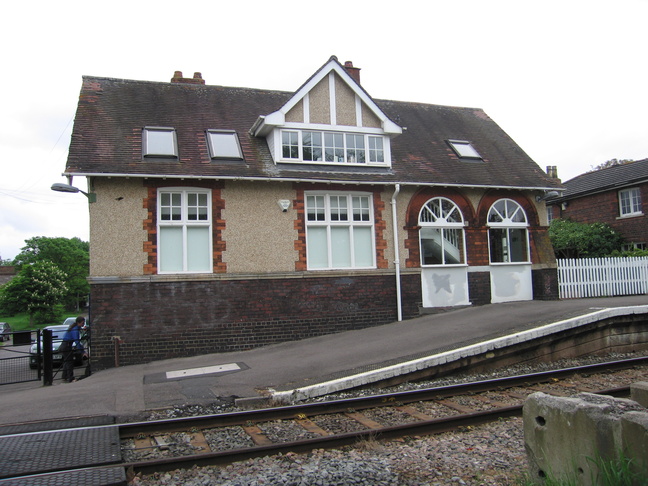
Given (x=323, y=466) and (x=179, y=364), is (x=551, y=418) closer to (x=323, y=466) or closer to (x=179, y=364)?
(x=323, y=466)

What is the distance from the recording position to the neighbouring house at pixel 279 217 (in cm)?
1279

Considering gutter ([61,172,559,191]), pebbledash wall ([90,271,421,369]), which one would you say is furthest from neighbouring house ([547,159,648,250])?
pebbledash wall ([90,271,421,369])

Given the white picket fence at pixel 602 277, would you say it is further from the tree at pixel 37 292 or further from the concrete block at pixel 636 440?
the tree at pixel 37 292

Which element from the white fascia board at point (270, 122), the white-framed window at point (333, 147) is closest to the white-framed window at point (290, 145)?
the white-framed window at point (333, 147)

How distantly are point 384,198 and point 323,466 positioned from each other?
34.9 feet

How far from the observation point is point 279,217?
14094 mm

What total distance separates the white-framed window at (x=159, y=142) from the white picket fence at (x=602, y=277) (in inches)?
496

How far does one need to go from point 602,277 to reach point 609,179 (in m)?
10.5

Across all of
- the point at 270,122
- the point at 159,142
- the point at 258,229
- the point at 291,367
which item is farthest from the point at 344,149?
the point at 291,367

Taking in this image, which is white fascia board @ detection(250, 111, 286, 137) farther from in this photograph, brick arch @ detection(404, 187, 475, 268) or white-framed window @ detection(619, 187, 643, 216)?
white-framed window @ detection(619, 187, 643, 216)

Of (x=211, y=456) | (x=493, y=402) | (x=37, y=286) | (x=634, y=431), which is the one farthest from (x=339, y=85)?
(x=37, y=286)

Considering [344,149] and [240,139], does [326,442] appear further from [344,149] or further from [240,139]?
[240,139]

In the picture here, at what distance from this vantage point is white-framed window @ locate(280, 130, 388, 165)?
14.8m

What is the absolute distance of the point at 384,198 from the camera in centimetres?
1525
